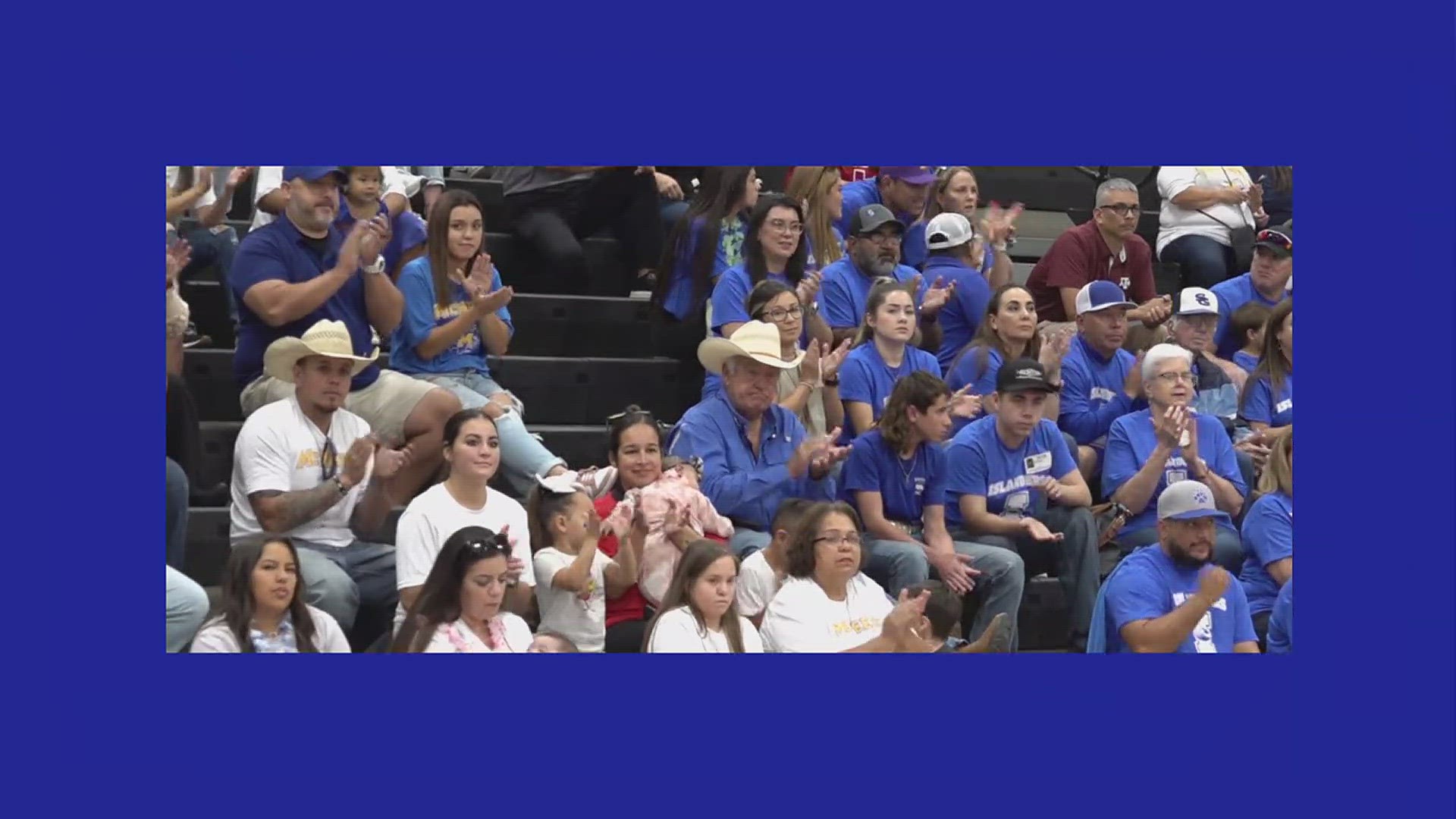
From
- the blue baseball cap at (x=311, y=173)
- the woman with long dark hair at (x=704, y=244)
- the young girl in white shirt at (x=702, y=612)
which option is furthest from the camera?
the woman with long dark hair at (x=704, y=244)

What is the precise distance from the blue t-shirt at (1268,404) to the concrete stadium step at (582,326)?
220 centimetres

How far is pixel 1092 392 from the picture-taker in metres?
8.10

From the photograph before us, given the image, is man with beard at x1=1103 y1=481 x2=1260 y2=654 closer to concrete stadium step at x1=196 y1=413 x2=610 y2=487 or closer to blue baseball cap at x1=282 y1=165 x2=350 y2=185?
concrete stadium step at x1=196 y1=413 x2=610 y2=487

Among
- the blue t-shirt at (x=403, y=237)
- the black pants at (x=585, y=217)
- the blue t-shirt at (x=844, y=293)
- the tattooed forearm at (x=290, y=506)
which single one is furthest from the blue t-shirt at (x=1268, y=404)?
the tattooed forearm at (x=290, y=506)

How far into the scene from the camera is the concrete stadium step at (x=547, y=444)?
6883mm

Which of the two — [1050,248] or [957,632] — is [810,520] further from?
[1050,248]

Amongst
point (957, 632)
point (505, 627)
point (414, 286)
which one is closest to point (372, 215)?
point (414, 286)

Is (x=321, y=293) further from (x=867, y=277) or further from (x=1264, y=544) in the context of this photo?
(x=1264, y=544)

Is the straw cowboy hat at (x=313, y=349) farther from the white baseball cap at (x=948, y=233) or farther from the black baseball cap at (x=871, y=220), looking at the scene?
the white baseball cap at (x=948, y=233)

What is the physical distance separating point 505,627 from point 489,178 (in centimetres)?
272

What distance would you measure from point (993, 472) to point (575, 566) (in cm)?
161

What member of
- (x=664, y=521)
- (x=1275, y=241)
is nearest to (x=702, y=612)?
(x=664, y=521)

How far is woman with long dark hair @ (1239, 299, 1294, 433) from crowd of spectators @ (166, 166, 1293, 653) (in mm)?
14

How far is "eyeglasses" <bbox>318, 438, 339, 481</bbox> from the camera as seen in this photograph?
6.68m
